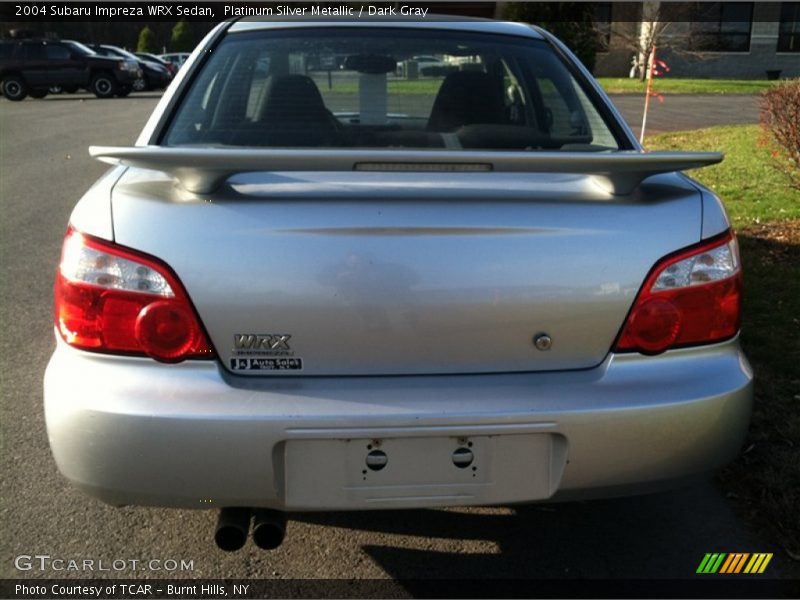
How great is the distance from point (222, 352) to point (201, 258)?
0.24 metres

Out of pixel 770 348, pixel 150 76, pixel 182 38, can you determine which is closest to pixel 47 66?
pixel 150 76

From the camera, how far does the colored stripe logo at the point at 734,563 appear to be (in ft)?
7.92

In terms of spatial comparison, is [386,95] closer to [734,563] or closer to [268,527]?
[268,527]

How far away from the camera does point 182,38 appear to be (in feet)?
157

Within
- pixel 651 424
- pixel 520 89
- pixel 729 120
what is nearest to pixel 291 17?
pixel 520 89

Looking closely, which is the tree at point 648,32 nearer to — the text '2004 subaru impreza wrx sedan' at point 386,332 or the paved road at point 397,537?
the paved road at point 397,537

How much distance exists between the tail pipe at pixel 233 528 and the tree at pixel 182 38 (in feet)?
161

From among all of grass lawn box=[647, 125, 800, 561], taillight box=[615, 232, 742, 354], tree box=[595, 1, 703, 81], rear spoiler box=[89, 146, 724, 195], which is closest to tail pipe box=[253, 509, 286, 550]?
rear spoiler box=[89, 146, 724, 195]

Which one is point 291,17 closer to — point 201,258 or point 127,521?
point 201,258

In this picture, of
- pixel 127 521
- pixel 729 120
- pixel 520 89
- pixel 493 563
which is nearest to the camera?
pixel 493 563

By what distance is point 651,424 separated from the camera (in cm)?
192

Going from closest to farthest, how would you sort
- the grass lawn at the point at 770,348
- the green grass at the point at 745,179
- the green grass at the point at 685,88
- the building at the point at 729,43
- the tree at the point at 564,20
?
the grass lawn at the point at 770,348
the green grass at the point at 745,179
the tree at the point at 564,20
the green grass at the point at 685,88
the building at the point at 729,43

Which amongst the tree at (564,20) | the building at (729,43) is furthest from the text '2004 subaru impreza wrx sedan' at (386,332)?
the building at (729,43)

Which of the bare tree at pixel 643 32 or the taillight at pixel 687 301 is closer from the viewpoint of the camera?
the taillight at pixel 687 301
